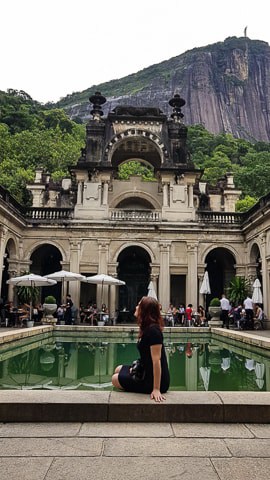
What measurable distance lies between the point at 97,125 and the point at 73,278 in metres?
10.7

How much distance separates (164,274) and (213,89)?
114 m

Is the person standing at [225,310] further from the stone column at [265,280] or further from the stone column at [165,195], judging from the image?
the stone column at [165,195]

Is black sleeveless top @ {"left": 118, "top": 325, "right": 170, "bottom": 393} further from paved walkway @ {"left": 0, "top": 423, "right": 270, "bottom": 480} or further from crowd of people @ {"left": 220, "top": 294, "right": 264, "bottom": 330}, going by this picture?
crowd of people @ {"left": 220, "top": 294, "right": 264, "bottom": 330}

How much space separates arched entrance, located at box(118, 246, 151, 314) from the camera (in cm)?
2656

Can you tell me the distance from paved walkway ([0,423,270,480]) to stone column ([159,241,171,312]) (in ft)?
64.5

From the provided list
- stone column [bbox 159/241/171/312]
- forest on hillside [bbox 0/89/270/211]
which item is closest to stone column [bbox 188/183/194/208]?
stone column [bbox 159/241/171/312]

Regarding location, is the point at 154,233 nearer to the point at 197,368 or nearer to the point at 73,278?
the point at 73,278

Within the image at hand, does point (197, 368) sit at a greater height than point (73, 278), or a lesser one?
lesser

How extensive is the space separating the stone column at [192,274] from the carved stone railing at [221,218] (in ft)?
5.64

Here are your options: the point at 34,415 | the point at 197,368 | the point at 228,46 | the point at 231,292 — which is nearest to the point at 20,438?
the point at 34,415

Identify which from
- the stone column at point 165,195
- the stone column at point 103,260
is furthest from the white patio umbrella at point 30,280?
the stone column at point 165,195

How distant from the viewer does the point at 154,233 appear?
2447 centimetres

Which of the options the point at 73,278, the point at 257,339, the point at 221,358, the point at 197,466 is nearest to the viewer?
the point at 197,466

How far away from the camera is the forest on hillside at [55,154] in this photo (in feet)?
169
